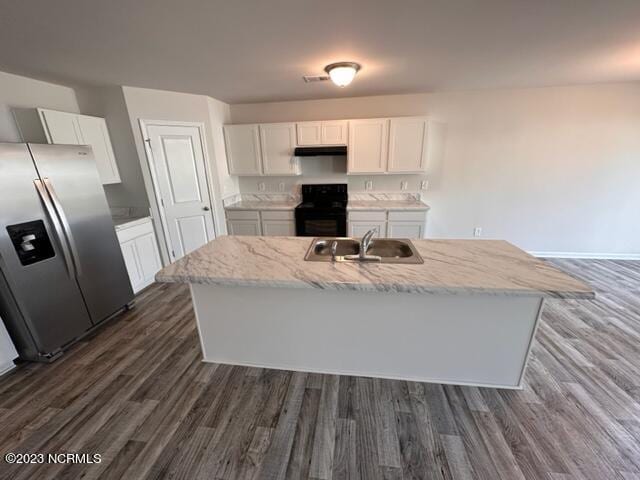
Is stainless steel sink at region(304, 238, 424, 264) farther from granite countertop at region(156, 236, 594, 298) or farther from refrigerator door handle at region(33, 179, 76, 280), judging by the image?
refrigerator door handle at region(33, 179, 76, 280)

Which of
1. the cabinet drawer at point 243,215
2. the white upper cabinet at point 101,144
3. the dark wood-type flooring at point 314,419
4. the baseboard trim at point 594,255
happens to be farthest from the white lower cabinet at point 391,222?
the white upper cabinet at point 101,144

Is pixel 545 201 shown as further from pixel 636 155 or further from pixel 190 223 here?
pixel 190 223

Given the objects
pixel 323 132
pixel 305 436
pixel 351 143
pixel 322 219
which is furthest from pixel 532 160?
pixel 305 436

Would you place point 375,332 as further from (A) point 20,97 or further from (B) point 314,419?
(A) point 20,97

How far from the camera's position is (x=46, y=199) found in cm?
206

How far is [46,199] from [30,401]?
144 cm

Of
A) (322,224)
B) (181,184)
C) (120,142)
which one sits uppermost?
(120,142)

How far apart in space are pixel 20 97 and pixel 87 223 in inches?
56.6

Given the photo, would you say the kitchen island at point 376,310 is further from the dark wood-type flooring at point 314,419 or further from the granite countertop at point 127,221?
the granite countertop at point 127,221

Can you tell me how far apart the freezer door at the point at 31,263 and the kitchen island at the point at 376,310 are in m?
1.21

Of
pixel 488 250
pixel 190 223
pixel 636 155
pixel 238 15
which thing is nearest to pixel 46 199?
pixel 190 223

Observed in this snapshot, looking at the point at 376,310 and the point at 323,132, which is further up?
the point at 323,132

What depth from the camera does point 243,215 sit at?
4086 millimetres

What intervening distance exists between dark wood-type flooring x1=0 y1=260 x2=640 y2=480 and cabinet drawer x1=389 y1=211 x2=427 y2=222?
6.37 feet
